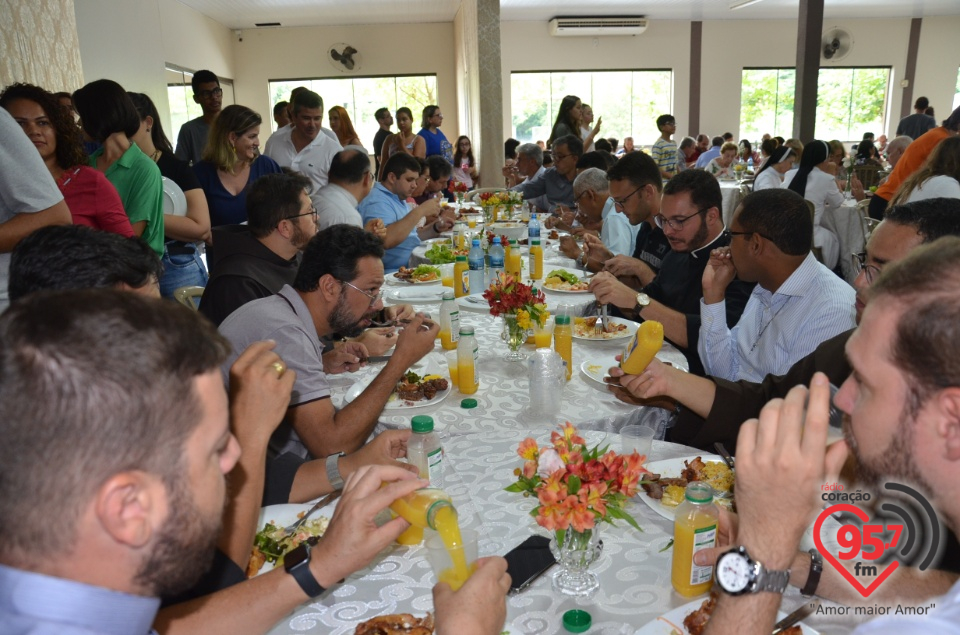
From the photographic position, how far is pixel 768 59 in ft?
50.1

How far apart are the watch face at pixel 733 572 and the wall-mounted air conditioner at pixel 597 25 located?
1431 cm

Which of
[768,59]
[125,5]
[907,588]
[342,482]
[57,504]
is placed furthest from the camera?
[768,59]

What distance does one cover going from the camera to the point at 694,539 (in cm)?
125

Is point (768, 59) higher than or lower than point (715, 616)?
higher

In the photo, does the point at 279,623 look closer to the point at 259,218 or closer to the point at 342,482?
the point at 342,482

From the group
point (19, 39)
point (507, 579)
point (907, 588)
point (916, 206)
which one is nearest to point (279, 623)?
point (507, 579)

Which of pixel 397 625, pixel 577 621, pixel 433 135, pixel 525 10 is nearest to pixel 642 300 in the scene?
pixel 577 621

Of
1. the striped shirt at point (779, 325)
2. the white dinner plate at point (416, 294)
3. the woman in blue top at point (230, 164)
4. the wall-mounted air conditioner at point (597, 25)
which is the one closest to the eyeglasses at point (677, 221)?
the striped shirt at point (779, 325)

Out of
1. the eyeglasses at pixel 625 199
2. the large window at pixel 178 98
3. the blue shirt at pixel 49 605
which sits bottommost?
the blue shirt at pixel 49 605

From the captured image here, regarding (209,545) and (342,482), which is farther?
(342,482)

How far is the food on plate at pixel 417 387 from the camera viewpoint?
7.45ft

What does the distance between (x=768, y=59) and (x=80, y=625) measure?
57.1 ft

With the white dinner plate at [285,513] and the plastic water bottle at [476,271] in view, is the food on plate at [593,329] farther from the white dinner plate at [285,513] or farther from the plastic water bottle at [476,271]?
the white dinner plate at [285,513]

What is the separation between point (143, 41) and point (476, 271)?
753 cm
